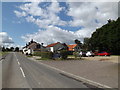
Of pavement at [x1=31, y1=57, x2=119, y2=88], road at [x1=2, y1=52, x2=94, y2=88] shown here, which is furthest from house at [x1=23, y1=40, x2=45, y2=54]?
road at [x1=2, y1=52, x2=94, y2=88]

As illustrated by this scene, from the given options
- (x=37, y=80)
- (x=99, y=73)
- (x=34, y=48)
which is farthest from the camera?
(x=34, y=48)

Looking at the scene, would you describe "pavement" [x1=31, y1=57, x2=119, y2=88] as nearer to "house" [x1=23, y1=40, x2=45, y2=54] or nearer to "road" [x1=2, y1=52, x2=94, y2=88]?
"road" [x1=2, y1=52, x2=94, y2=88]

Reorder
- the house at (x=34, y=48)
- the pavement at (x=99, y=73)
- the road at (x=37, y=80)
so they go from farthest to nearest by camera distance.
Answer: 1. the house at (x=34, y=48)
2. the pavement at (x=99, y=73)
3. the road at (x=37, y=80)

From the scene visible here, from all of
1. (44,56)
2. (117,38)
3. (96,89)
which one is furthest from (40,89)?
(44,56)

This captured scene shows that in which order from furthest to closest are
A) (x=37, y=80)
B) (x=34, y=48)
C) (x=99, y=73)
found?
1. (x=34, y=48)
2. (x=99, y=73)
3. (x=37, y=80)

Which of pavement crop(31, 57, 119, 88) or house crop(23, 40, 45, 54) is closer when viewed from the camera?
pavement crop(31, 57, 119, 88)

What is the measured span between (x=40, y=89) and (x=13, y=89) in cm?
137

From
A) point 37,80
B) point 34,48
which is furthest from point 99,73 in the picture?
point 34,48

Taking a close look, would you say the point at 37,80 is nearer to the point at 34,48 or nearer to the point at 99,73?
the point at 99,73

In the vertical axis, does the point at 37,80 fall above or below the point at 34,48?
below

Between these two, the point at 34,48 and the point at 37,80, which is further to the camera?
the point at 34,48

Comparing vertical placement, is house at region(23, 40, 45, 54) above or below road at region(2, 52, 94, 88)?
above

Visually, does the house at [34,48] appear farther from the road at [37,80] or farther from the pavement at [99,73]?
the road at [37,80]

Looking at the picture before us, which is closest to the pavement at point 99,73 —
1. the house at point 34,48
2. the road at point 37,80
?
the road at point 37,80
